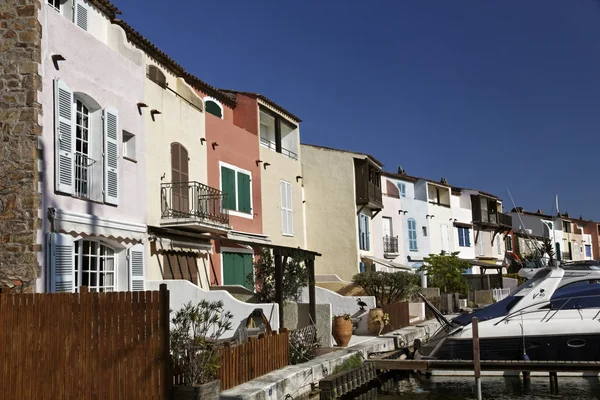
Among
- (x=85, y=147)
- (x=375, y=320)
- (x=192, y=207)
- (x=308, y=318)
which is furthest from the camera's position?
(x=375, y=320)

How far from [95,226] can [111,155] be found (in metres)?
2.08

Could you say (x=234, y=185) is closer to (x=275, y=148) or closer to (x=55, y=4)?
(x=275, y=148)

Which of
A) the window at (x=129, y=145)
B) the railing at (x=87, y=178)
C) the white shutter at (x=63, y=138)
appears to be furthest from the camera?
the window at (x=129, y=145)

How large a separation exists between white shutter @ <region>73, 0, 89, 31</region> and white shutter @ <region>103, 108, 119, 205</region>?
228 cm

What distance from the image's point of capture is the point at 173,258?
65.0 ft

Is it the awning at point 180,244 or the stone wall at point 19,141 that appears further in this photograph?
the awning at point 180,244

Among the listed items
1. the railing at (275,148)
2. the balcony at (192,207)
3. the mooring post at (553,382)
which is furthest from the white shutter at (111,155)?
the railing at (275,148)

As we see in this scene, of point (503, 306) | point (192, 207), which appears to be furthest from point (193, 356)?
point (503, 306)

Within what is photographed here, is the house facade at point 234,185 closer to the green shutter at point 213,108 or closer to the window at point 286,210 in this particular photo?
the green shutter at point 213,108

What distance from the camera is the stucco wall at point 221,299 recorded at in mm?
17297

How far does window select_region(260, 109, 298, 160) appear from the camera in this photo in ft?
96.7

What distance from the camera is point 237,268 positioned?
24344 mm

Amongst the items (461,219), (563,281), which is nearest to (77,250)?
(563,281)

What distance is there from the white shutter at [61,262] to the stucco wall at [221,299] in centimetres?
366
